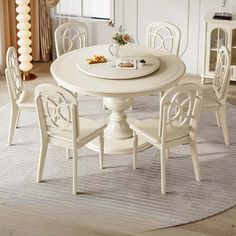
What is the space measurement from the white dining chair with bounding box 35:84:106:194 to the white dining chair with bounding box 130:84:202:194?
0.39 m

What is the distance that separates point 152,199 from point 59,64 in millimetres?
1432

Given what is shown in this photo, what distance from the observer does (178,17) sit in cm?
656

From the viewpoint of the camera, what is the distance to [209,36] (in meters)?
6.11

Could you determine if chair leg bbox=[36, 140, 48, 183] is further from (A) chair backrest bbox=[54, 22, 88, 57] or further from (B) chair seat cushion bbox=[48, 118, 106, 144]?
(A) chair backrest bbox=[54, 22, 88, 57]

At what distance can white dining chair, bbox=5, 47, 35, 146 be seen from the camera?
15.6 feet

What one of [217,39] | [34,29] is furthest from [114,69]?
[34,29]

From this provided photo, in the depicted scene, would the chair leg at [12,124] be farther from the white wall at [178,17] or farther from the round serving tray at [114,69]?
the white wall at [178,17]

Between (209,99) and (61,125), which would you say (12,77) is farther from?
(209,99)

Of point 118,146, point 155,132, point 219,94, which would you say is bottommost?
point 118,146

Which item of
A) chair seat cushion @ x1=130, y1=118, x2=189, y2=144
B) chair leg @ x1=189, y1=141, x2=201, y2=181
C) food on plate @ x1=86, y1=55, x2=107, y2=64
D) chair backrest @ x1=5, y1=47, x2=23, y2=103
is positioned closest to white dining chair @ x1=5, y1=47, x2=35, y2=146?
chair backrest @ x1=5, y1=47, x2=23, y2=103

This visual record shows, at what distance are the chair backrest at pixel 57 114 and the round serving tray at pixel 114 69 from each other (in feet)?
1.59

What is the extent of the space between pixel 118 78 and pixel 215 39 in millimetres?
2084

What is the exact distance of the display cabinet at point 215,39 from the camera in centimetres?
602

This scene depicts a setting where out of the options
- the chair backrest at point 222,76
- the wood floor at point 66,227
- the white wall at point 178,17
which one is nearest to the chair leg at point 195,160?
the wood floor at point 66,227
